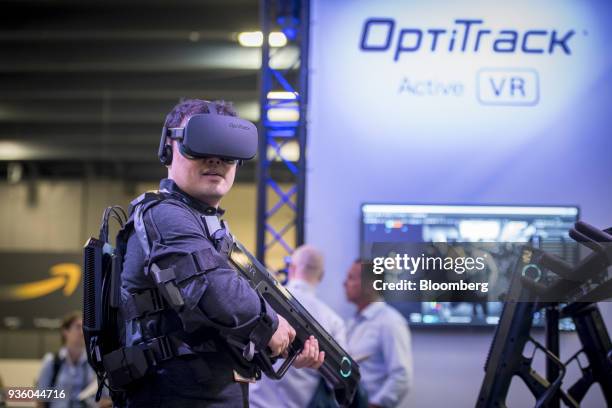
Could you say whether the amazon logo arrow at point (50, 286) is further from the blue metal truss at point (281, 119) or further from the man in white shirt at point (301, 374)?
the man in white shirt at point (301, 374)

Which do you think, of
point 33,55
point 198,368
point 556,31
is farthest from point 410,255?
point 33,55

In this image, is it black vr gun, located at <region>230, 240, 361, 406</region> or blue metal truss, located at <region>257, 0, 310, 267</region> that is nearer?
black vr gun, located at <region>230, 240, 361, 406</region>

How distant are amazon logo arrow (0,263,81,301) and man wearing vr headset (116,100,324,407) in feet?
32.2

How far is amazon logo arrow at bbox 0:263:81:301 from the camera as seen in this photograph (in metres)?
11.5

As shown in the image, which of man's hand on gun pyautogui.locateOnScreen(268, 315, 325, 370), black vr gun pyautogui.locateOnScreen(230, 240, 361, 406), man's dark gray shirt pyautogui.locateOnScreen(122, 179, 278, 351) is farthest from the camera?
black vr gun pyautogui.locateOnScreen(230, 240, 361, 406)

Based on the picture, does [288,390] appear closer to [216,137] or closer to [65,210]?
[216,137]

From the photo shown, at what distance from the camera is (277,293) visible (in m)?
2.37

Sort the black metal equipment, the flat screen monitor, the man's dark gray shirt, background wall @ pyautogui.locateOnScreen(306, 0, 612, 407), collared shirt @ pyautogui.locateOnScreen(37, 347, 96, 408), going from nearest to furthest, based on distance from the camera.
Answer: the man's dark gray shirt < the black metal equipment < the flat screen monitor < background wall @ pyautogui.locateOnScreen(306, 0, 612, 407) < collared shirt @ pyautogui.locateOnScreen(37, 347, 96, 408)

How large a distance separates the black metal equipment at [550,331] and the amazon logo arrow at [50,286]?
32.0 feet

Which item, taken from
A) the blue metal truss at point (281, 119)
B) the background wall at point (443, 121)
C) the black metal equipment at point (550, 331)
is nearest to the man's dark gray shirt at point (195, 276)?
the black metal equipment at point (550, 331)

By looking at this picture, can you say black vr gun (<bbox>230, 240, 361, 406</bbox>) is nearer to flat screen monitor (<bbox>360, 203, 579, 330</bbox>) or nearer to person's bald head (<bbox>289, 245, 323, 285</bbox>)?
flat screen monitor (<bbox>360, 203, 579, 330</bbox>)

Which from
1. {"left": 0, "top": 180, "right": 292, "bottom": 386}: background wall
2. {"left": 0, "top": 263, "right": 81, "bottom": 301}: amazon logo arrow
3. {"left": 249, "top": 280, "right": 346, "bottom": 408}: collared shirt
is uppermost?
{"left": 0, "top": 180, "right": 292, "bottom": 386}: background wall

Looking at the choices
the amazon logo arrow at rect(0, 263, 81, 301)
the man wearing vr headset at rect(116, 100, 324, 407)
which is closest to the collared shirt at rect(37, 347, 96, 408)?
the man wearing vr headset at rect(116, 100, 324, 407)

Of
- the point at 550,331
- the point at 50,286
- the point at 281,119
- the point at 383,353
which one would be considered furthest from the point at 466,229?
the point at 50,286
